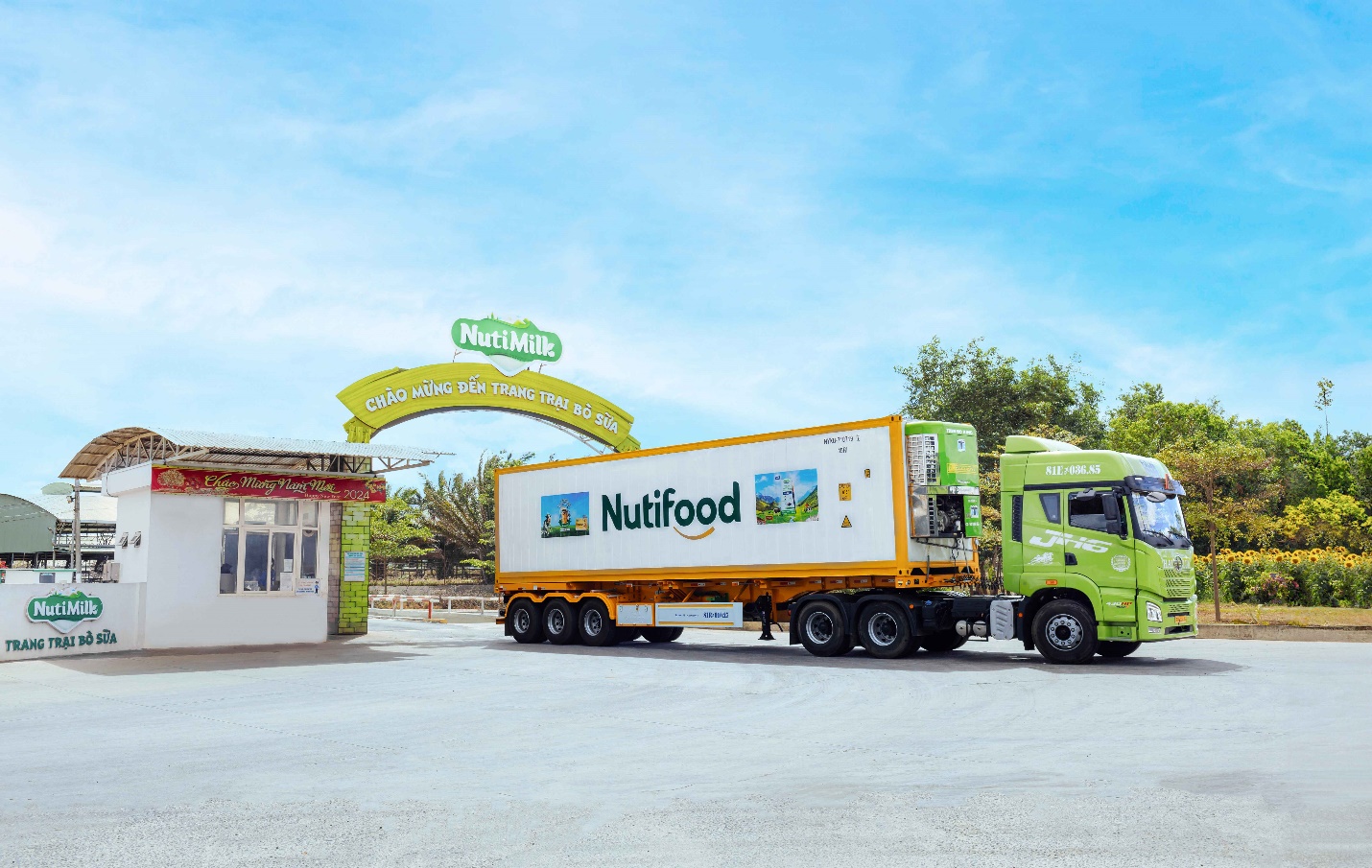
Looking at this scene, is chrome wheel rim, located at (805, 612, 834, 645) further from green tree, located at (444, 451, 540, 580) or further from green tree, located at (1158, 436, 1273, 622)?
green tree, located at (444, 451, 540, 580)

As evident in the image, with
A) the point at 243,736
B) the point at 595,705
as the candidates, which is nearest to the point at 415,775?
the point at 243,736

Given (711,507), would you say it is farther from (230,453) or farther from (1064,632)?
(230,453)

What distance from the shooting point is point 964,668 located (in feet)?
54.5

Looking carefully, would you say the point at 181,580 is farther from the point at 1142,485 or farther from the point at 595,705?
the point at 1142,485

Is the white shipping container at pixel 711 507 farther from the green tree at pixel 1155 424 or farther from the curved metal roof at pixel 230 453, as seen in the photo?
the green tree at pixel 1155 424

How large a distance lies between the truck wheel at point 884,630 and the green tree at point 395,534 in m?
24.5

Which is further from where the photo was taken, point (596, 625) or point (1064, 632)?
point (596, 625)

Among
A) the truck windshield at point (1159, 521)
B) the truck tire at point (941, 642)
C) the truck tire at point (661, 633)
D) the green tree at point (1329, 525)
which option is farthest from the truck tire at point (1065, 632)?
the green tree at point (1329, 525)

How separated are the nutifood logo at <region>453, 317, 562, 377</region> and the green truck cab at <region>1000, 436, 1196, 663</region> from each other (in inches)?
642

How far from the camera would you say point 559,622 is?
77.2 ft

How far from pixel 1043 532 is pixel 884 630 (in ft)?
10.1

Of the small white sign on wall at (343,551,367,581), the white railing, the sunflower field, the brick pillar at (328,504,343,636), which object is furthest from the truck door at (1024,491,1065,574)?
the white railing

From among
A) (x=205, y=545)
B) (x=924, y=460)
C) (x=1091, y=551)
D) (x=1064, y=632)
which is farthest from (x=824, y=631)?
(x=205, y=545)

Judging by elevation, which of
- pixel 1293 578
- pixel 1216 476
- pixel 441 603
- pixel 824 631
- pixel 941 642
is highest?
pixel 1216 476
